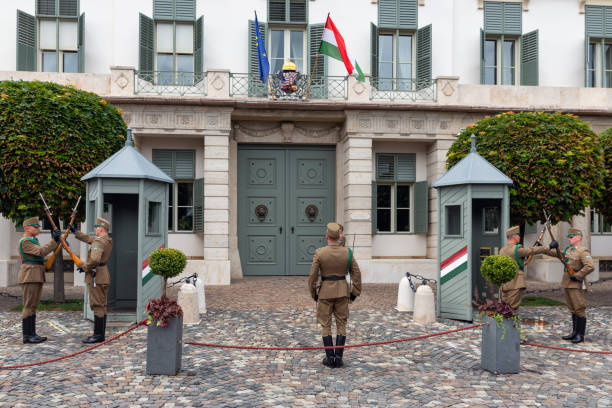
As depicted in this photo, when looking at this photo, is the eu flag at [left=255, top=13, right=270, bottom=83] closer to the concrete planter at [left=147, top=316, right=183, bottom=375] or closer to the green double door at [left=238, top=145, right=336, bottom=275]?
the green double door at [left=238, top=145, right=336, bottom=275]

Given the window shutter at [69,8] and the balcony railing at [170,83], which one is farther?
the window shutter at [69,8]

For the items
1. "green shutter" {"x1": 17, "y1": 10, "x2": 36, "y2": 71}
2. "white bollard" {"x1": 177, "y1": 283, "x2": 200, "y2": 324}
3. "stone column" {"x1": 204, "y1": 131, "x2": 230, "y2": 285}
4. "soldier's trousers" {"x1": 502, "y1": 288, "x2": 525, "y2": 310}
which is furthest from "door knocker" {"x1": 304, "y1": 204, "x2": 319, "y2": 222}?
"green shutter" {"x1": 17, "y1": 10, "x2": 36, "y2": 71}

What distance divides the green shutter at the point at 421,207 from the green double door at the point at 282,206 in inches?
104

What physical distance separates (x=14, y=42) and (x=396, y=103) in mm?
11592

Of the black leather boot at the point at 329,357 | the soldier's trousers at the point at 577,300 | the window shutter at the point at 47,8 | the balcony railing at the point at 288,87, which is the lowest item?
the black leather boot at the point at 329,357

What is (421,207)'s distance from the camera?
15.1 m

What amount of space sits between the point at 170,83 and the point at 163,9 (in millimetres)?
2271

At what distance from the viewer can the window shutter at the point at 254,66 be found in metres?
14.6

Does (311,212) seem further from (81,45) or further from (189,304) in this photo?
(81,45)

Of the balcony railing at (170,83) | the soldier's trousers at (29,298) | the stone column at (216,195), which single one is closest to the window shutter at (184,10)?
the balcony railing at (170,83)

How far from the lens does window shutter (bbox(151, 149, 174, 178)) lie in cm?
1478

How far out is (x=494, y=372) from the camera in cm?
570

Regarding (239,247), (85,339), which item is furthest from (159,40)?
(85,339)

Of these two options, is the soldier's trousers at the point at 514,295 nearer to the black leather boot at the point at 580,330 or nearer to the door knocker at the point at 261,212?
the black leather boot at the point at 580,330
